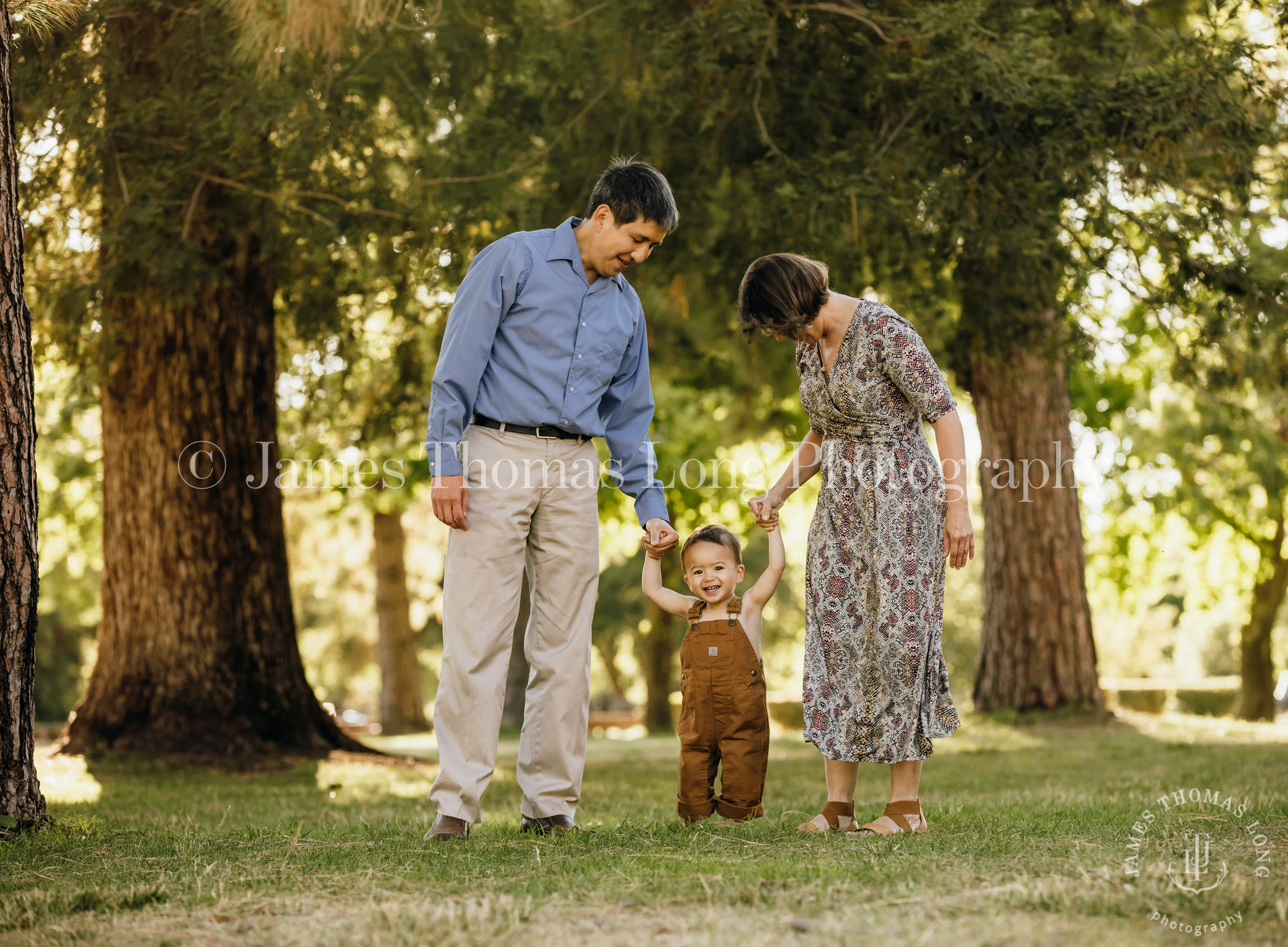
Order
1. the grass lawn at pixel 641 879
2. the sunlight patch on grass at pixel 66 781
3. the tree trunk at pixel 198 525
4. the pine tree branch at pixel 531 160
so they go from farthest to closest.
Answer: the tree trunk at pixel 198 525
the pine tree branch at pixel 531 160
the sunlight patch on grass at pixel 66 781
the grass lawn at pixel 641 879

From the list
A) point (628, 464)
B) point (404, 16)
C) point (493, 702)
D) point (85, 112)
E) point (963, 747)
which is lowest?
point (963, 747)

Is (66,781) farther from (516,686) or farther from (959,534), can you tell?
(516,686)

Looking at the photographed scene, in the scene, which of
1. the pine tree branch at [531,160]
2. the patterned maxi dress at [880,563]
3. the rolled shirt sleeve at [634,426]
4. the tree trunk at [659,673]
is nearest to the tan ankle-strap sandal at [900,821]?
the patterned maxi dress at [880,563]

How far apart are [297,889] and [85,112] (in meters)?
5.51

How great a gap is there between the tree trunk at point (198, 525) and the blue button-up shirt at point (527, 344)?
13.3 ft

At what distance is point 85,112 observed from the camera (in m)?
6.76

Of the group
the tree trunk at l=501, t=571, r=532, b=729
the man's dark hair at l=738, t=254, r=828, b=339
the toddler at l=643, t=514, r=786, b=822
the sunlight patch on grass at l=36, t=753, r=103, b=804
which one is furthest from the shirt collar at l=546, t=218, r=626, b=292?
the tree trunk at l=501, t=571, r=532, b=729

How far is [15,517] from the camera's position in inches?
158

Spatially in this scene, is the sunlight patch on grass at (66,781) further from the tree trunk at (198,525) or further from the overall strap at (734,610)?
the overall strap at (734,610)

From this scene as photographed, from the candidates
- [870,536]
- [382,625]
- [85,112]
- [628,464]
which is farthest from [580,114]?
[382,625]

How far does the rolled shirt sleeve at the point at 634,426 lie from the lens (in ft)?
14.3

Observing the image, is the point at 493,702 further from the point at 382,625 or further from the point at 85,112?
the point at 382,625

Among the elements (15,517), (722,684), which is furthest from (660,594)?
(15,517)

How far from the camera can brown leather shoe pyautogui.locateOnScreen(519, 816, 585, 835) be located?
3949 mm
